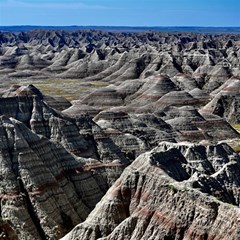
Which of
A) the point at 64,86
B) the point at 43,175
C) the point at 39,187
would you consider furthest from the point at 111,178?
the point at 64,86

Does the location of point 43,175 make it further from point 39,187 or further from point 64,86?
point 64,86

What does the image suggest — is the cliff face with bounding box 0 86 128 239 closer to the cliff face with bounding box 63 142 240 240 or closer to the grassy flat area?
the cliff face with bounding box 63 142 240 240

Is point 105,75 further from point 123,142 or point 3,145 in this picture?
point 3,145

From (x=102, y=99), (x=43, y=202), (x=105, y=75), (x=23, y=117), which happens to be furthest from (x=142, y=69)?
(x=43, y=202)

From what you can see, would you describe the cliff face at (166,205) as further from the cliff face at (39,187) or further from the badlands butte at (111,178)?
the cliff face at (39,187)

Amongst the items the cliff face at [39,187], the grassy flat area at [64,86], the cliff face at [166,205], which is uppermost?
the cliff face at [166,205]

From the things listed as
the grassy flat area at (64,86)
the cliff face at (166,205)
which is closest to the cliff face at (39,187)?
the cliff face at (166,205)

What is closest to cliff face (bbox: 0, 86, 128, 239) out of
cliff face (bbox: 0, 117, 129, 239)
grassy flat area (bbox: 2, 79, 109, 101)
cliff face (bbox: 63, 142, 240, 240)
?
cliff face (bbox: 0, 117, 129, 239)
